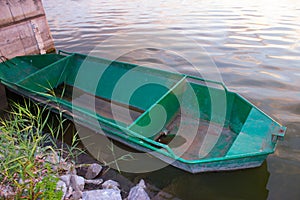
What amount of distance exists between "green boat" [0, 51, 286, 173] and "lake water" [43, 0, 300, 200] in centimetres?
47

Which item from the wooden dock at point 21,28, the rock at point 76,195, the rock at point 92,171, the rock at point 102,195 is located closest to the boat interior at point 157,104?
the rock at point 92,171

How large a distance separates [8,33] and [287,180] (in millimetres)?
9536

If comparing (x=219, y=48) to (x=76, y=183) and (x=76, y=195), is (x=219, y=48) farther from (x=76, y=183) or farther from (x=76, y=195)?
(x=76, y=195)

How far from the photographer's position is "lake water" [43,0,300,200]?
4141 mm

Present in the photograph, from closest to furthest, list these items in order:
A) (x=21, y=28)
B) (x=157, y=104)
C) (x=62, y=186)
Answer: (x=62, y=186) < (x=157, y=104) < (x=21, y=28)

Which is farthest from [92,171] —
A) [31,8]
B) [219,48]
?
[31,8]

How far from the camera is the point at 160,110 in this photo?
4859 millimetres

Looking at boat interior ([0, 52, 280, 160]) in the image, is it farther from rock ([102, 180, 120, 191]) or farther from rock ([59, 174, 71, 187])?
rock ([59, 174, 71, 187])

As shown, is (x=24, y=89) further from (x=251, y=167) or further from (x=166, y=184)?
(x=251, y=167)

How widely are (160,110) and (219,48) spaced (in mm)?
5542

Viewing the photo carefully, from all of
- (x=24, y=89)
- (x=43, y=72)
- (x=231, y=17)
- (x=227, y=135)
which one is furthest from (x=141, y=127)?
(x=231, y=17)

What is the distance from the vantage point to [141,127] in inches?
174

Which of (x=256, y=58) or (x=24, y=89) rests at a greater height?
(x=24, y=89)

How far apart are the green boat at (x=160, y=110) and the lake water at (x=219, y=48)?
468 mm
